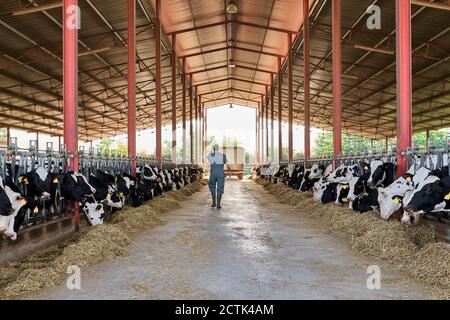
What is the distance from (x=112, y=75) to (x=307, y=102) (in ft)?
38.5

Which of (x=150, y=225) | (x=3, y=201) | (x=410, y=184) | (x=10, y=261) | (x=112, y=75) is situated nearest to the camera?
(x=3, y=201)

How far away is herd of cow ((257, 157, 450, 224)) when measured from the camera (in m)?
6.01

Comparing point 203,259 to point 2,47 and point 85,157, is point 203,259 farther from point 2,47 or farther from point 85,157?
point 2,47

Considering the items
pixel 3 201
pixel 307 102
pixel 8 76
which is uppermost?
pixel 8 76

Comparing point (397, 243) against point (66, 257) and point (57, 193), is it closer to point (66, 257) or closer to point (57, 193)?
point (66, 257)

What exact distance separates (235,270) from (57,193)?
11.5ft

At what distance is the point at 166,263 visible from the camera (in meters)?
5.72

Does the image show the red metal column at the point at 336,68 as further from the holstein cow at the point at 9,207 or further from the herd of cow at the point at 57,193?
the holstein cow at the point at 9,207

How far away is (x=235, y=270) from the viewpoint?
535 centimetres

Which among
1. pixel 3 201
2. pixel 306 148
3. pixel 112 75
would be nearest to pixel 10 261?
pixel 3 201

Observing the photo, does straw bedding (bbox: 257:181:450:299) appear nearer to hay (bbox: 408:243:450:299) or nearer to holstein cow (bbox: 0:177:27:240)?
hay (bbox: 408:243:450:299)

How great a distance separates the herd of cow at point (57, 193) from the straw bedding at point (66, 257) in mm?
428

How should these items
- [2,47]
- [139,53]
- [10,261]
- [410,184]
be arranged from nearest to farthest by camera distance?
[10,261] < [410,184] < [2,47] < [139,53]

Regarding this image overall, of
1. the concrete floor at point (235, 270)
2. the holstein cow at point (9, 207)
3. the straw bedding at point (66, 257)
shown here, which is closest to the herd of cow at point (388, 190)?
the concrete floor at point (235, 270)
